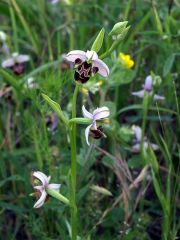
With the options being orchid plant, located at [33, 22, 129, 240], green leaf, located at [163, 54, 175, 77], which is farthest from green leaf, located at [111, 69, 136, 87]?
orchid plant, located at [33, 22, 129, 240]

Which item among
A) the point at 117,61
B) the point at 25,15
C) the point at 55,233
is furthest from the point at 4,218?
the point at 25,15

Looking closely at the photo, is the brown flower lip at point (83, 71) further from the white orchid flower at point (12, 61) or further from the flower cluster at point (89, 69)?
the white orchid flower at point (12, 61)

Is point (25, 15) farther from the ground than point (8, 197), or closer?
farther from the ground

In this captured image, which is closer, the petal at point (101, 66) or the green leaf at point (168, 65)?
the petal at point (101, 66)

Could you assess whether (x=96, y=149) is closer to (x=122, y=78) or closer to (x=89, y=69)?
(x=122, y=78)

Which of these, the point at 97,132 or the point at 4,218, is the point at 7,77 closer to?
the point at 4,218

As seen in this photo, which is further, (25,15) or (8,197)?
(25,15)

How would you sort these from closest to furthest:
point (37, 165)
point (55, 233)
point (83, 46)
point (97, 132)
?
point (97, 132), point (55, 233), point (37, 165), point (83, 46)

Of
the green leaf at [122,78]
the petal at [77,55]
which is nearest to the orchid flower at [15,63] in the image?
the green leaf at [122,78]

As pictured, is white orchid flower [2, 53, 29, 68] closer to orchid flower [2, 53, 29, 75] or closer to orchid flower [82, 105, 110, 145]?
orchid flower [2, 53, 29, 75]
